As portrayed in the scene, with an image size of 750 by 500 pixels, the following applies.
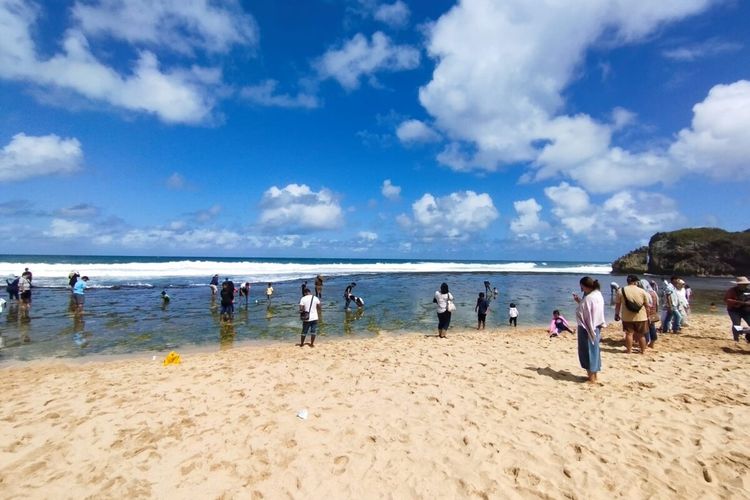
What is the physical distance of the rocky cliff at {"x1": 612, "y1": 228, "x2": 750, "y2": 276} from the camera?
5769cm

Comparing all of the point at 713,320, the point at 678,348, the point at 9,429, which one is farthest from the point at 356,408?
the point at 713,320

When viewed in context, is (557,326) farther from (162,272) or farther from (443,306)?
(162,272)

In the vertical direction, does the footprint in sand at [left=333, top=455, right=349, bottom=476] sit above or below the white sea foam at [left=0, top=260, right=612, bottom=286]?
below

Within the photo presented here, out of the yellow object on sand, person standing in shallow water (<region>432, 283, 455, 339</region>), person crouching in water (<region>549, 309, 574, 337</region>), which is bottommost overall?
person crouching in water (<region>549, 309, 574, 337</region>)

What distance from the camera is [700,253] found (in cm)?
6019

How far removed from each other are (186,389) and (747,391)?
11.2m

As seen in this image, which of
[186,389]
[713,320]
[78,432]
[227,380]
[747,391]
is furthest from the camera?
[713,320]

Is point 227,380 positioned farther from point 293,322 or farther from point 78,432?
point 293,322

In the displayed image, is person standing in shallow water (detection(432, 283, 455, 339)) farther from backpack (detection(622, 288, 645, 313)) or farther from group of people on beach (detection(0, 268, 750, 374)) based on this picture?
backpack (detection(622, 288, 645, 313))

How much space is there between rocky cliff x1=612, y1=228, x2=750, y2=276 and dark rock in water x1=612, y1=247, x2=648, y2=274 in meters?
3.03

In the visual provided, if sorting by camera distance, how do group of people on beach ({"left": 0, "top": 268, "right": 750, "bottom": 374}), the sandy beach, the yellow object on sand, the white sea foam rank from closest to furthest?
the sandy beach → group of people on beach ({"left": 0, "top": 268, "right": 750, "bottom": 374}) → the yellow object on sand → the white sea foam

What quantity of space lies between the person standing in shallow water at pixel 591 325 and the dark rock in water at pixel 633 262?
76.7m

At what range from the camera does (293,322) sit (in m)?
17.5

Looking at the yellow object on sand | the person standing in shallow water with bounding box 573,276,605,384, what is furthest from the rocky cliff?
the yellow object on sand
